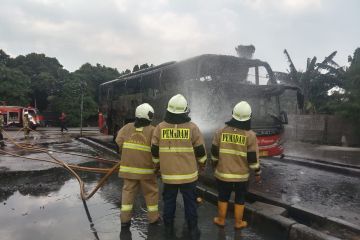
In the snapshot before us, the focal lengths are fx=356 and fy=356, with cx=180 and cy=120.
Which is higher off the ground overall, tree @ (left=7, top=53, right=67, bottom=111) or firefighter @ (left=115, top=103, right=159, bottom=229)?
tree @ (left=7, top=53, right=67, bottom=111)

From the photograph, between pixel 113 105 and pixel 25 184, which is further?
pixel 113 105

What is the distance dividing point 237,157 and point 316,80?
20.9 m

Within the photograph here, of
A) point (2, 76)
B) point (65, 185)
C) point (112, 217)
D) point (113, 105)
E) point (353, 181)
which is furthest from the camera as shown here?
point (2, 76)

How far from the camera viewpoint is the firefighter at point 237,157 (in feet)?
15.8

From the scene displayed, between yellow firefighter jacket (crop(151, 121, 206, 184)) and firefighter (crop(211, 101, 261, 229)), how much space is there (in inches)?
18.7

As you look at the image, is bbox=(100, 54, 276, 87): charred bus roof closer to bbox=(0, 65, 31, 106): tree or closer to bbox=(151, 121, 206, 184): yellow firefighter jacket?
bbox=(151, 121, 206, 184): yellow firefighter jacket

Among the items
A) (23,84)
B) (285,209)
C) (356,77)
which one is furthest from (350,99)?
(23,84)

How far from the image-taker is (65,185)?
24.4 ft

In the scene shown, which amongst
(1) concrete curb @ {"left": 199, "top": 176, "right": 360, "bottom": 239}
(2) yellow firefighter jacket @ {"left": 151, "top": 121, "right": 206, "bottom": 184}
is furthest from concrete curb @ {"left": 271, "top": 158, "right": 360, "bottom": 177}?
(2) yellow firefighter jacket @ {"left": 151, "top": 121, "right": 206, "bottom": 184}

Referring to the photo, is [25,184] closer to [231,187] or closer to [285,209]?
[231,187]

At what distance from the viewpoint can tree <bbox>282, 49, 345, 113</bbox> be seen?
74.8 ft

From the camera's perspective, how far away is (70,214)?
5461 mm

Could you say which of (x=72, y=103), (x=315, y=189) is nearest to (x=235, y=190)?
(x=315, y=189)

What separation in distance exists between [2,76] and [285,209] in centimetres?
3897
